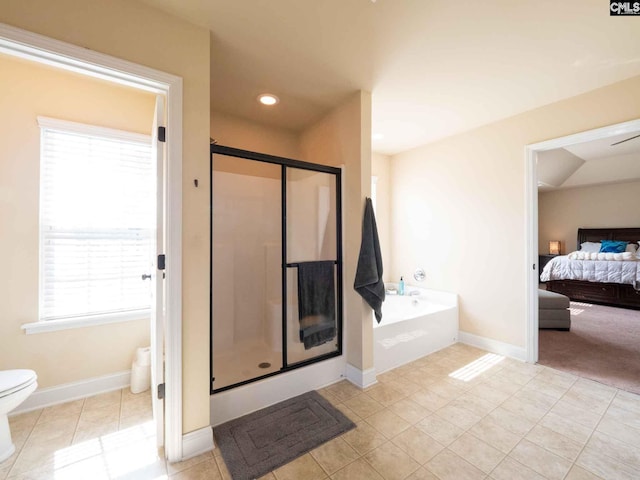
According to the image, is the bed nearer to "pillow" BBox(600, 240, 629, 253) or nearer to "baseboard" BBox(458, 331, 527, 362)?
"pillow" BBox(600, 240, 629, 253)

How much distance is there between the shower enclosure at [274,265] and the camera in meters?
2.16

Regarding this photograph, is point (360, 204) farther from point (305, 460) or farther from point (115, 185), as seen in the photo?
point (115, 185)

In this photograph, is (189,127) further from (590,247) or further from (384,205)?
(590,247)

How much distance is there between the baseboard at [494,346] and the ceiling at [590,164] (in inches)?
148

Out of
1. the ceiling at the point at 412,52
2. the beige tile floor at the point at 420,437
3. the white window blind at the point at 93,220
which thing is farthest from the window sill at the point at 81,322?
the ceiling at the point at 412,52

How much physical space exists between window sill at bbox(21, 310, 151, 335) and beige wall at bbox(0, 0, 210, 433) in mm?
1172

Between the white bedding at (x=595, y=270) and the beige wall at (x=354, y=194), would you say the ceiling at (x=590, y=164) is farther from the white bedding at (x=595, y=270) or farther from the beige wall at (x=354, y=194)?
the beige wall at (x=354, y=194)

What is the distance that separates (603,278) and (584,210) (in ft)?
8.19

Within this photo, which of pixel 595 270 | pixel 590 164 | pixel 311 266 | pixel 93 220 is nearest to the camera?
pixel 93 220

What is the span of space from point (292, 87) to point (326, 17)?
768 millimetres

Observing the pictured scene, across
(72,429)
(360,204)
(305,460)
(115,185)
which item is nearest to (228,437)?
(305,460)

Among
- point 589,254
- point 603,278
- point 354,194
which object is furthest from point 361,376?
point 589,254

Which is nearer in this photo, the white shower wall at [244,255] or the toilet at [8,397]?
the toilet at [8,397]

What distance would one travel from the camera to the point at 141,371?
2.20 meters
